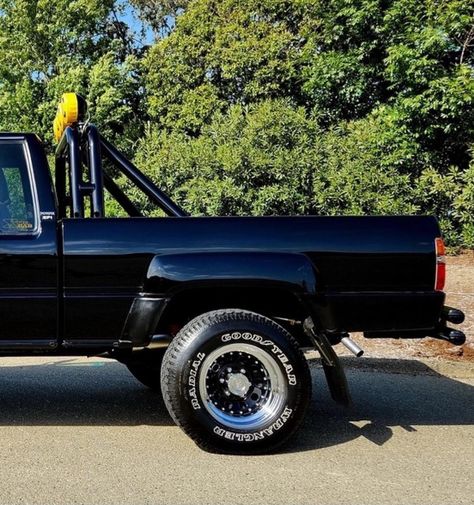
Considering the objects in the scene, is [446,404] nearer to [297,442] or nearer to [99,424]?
[297,442]

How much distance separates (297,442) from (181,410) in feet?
2.87

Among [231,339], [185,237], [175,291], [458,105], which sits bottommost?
[231,339]

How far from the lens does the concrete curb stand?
6773 mm

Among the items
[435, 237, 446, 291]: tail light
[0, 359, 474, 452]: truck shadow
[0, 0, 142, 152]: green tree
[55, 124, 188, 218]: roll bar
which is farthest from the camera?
[0, 0, 142, 152]: green tree

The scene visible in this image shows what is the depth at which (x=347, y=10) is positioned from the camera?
15.8 meters

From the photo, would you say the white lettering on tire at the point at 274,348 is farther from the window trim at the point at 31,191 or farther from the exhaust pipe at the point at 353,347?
the window trim at the point at 31,191

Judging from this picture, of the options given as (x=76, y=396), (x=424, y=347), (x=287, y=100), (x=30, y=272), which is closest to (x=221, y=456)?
(x=30, y=272)

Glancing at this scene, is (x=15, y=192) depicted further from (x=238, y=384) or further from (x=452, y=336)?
(x=452, y=336)

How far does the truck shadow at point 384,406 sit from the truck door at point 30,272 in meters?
1.80

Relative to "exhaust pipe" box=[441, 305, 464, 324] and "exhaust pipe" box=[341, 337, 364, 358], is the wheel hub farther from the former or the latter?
"exhaust pipe" box=[441, 305, 464, 324]

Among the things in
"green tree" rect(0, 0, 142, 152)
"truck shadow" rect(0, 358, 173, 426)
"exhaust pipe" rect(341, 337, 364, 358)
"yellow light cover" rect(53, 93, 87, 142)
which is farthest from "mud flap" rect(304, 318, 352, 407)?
"green tree" rect(0, 0, 142, 152)

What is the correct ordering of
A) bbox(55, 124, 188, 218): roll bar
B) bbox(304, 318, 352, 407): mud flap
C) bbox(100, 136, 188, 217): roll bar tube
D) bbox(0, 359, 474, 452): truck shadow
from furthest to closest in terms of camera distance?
bbox(100, 136, 188, 217): roll bar tube → bbox(0, 359, 474, 452): truck shadow → bbox(55, 124, 188, 218): roll bar → bbox(304, 318, 352, 407): mud flap

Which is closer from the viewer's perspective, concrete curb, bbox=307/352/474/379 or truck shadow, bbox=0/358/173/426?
truck shadow, bbox=0/358/173/426

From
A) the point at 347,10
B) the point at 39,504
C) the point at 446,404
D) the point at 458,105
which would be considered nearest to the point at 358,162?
the point at 458,105
